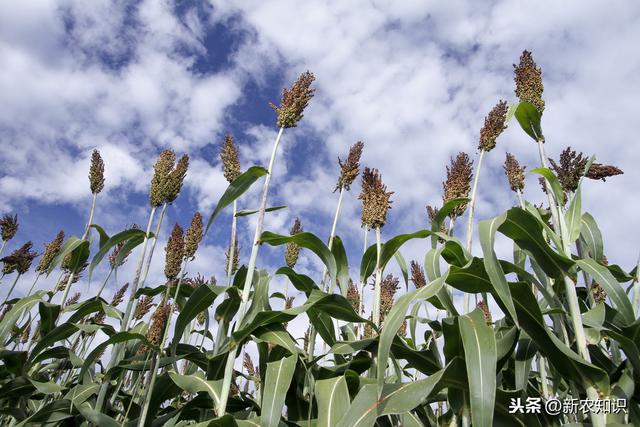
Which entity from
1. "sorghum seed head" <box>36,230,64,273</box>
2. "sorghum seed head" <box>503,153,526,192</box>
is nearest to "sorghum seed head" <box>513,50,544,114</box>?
"sorghum seed head" <box>503,153,526,192</box>

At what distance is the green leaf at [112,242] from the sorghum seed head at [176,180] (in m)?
0.29

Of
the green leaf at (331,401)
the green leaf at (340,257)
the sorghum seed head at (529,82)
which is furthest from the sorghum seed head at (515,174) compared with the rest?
the green leaf at (331,401)

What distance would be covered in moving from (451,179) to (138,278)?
88.1 inches

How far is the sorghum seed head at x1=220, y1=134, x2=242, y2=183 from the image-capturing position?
2.77 m

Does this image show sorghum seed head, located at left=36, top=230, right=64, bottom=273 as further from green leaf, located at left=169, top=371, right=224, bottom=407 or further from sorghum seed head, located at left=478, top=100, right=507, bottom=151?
sorghum seed head, located at left=478, top=100, right=507, bottom=151

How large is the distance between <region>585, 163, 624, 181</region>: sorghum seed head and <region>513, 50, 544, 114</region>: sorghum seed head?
20.3 inches

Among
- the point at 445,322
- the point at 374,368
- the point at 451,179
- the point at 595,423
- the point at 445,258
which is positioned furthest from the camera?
the point at 451,179

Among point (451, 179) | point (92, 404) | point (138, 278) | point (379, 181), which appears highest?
point (451, 179)

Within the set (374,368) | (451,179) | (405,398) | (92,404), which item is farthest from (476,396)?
(92,404)

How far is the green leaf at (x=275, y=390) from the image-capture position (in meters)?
1.79

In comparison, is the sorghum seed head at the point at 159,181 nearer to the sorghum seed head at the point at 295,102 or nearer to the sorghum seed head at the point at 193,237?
the sorghum seed head at the point at 193,237

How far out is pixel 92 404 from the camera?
255cm

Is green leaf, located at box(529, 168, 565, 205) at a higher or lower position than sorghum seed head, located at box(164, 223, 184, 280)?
higher

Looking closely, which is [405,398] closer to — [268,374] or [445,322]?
[445,322]
